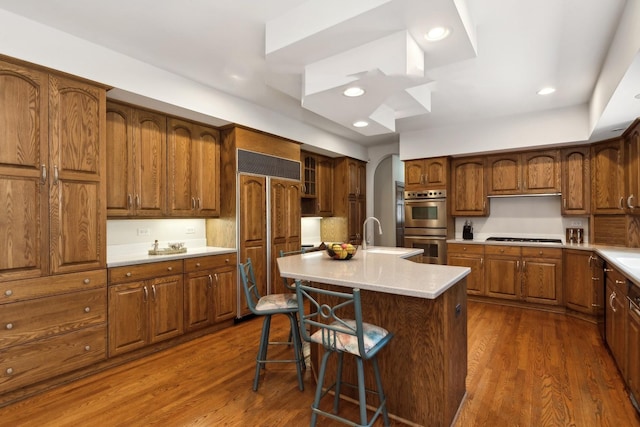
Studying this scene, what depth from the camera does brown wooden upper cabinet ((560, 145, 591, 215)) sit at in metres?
4.23

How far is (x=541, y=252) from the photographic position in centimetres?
429

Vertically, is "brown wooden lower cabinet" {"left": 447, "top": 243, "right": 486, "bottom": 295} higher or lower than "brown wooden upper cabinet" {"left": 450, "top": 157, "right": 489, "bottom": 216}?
lower

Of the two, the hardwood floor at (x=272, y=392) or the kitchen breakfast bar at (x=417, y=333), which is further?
the hardwood floor at (x=272, y=392)

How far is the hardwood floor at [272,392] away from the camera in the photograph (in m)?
2.07

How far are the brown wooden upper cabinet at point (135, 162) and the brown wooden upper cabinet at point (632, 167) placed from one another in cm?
469

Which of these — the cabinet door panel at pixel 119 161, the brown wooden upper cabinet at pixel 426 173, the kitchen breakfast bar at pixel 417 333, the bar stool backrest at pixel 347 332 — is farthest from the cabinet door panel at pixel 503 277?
the cabinet door panel at pixel 119 161

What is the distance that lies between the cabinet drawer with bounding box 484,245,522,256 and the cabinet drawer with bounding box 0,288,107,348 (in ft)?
14.9

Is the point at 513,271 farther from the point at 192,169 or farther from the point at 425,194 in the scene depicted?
the point at 192,169

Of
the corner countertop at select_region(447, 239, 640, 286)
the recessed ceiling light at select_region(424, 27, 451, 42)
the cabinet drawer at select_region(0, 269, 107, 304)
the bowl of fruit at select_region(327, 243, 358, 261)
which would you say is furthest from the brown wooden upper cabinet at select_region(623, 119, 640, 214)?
the cabinet drawer at select_region(0, 269, 107, 304)

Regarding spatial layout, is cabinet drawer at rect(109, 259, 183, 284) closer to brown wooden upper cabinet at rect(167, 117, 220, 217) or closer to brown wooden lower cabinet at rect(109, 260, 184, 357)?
brown wooden lower cabinet at rect(109, 260, 184, 357)

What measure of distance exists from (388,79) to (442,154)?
313 cm

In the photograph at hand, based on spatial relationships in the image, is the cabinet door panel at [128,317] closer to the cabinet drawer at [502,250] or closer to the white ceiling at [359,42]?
the white ceiling at [359,42]

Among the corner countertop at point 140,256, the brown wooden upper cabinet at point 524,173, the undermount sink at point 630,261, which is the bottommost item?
the undermount sink at point 630,261

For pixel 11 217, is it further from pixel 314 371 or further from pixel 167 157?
pixel 314 371
